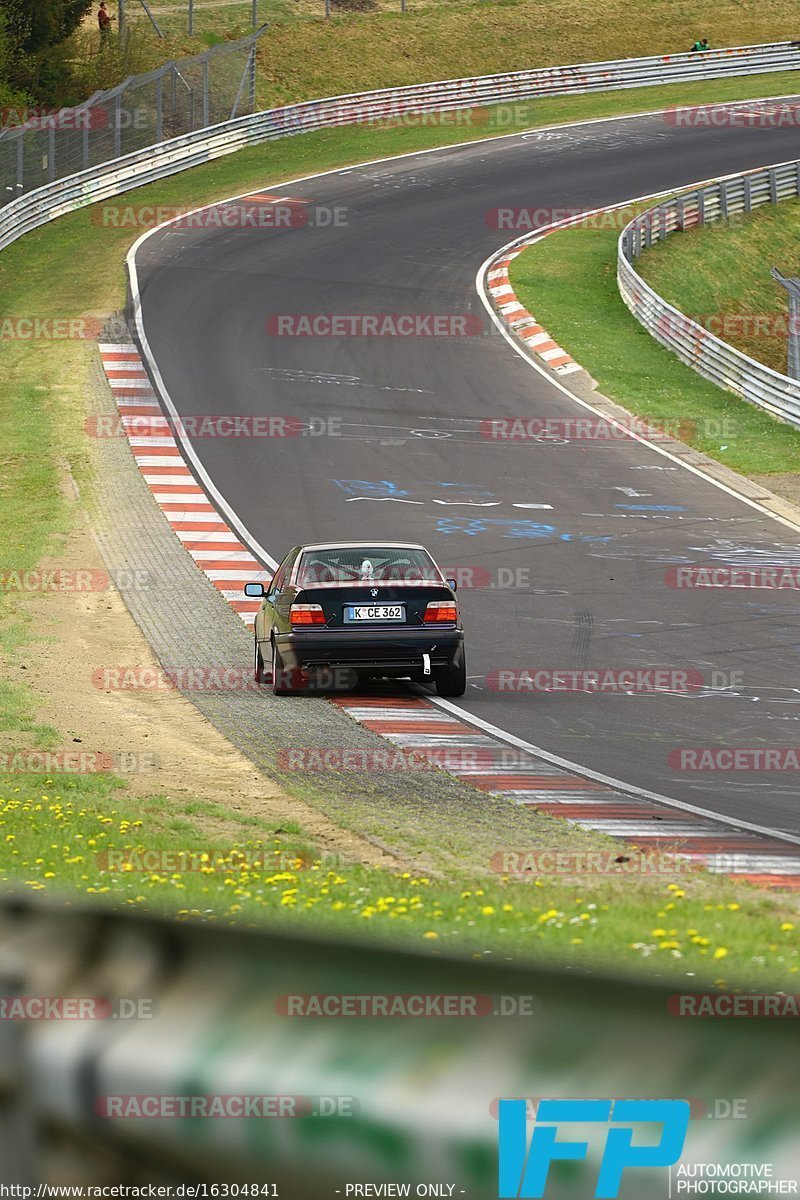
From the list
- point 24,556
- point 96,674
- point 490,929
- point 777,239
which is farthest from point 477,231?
point 490,929

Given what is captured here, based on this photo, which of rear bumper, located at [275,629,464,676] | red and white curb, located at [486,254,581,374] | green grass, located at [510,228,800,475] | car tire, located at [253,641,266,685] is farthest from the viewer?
red and white curb, located at [486,254,581,374]

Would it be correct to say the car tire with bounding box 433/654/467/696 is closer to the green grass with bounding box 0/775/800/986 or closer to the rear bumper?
the rear bumper

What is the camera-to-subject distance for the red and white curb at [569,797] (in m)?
9.68

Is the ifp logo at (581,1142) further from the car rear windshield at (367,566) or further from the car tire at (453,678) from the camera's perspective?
Result: the car rear windshield at (367,566)

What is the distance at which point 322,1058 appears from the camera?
12.3 ft

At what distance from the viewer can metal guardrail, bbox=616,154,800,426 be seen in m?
32.8

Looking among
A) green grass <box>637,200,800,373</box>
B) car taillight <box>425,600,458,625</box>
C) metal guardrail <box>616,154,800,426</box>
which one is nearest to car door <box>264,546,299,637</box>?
car taillight <box>425,600,458,625</box>

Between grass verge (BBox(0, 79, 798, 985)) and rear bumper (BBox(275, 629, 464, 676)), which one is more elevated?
grass verge (BBox(0, 79, 798, 985))

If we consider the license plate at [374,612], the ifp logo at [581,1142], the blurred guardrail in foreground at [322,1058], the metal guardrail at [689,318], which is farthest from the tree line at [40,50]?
the ifp logo at [581,1142]

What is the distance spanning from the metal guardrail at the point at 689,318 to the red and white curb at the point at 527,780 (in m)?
13.5

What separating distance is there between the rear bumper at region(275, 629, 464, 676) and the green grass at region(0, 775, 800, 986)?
470 centimetres

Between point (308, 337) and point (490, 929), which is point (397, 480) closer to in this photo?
point (308, 337)

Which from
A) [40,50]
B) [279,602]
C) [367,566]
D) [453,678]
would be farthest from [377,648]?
[40,50]

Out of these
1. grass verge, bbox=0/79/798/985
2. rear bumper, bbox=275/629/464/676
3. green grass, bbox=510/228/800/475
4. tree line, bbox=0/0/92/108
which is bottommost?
green grass, bbox=510/228/800/475
